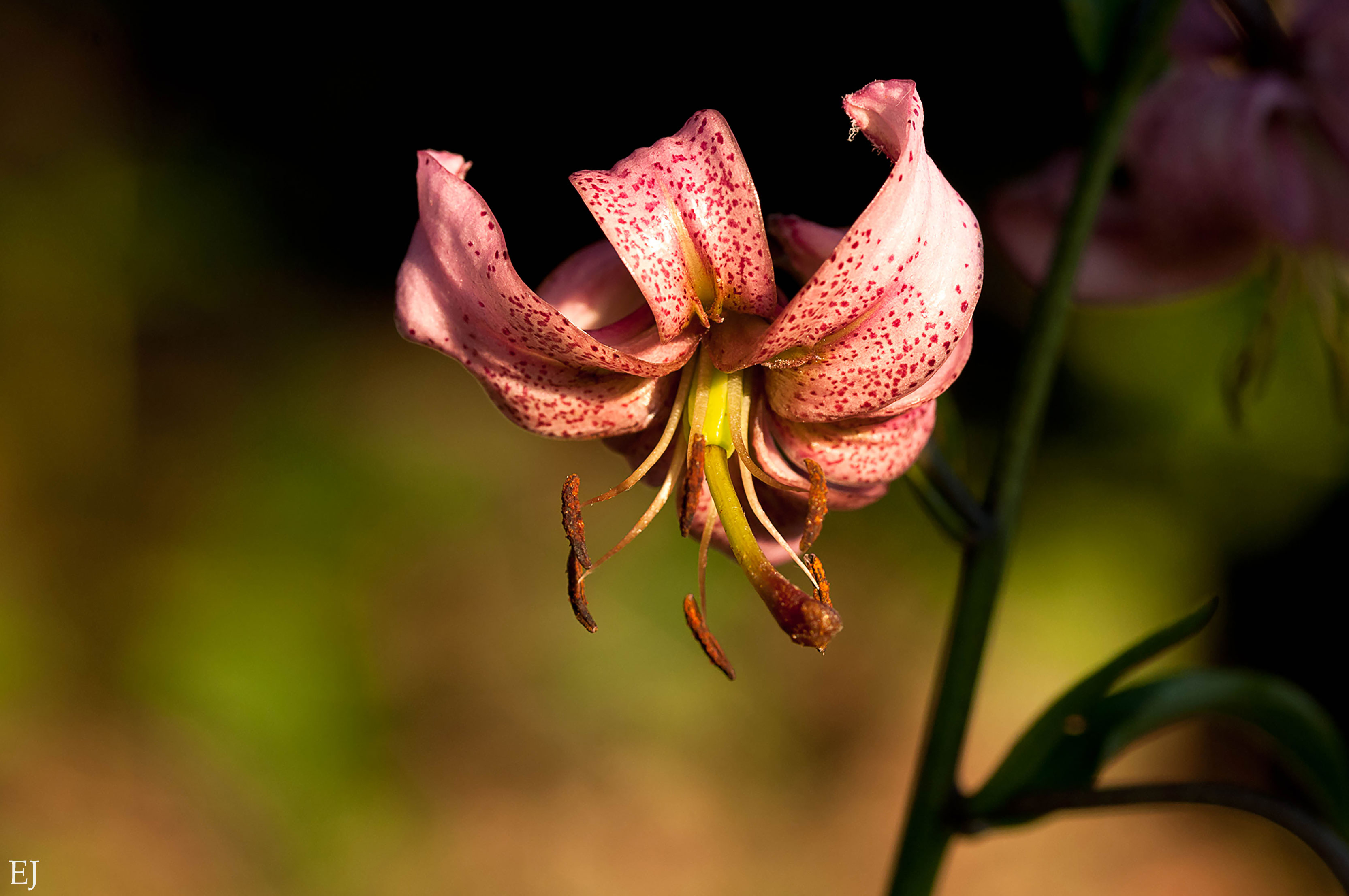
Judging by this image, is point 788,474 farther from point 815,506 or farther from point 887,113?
point 887,113

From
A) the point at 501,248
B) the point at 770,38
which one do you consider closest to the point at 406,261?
the point at 501,248

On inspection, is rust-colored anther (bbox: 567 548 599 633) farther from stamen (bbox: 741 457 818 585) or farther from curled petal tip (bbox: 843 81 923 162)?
curled petal tip (bbox: 843 81 923 162)

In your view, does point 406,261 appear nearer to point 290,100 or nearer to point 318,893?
point 318,893

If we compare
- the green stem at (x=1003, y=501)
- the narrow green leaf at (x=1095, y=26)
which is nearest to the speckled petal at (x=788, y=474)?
the green stem at (x=1003, y=501)

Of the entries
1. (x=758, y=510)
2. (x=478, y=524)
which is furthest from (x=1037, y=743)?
(x=478, y=524)

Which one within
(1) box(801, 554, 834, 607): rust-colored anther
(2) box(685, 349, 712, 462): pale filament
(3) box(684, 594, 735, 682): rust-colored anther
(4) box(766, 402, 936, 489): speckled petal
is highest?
(2) box(685, 349, 712, 462): pale filament

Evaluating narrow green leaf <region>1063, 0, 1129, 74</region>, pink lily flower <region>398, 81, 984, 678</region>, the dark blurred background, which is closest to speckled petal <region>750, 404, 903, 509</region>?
pink lily flower <region>398, 81, 984, 678</region>
